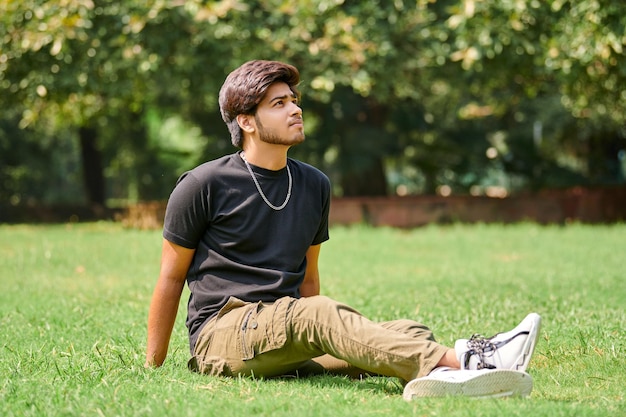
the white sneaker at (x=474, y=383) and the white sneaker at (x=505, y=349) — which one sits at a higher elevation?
the white sneaker at (x=505, y=349)

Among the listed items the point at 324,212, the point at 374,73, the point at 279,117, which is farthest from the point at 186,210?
the point at 374,73

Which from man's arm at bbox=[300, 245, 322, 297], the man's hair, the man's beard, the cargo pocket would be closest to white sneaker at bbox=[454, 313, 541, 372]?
the cargo pocket

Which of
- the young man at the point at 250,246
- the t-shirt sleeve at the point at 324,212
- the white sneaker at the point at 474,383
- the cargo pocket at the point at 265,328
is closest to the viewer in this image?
the white sneaker at the point at 474,383

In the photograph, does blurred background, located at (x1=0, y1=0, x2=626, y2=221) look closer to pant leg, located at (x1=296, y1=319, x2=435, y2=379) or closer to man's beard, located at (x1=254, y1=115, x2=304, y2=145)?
man's beard, located at (x1=254, y1=115, x2=304, y2=145)

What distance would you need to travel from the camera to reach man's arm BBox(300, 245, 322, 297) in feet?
16.0

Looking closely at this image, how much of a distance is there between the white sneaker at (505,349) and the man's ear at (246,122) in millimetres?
1452

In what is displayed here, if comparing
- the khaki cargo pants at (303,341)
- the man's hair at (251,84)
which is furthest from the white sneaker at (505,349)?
the man's hair at (251,84)

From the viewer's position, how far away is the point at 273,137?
15.0 feet

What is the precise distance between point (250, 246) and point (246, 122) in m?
0.60

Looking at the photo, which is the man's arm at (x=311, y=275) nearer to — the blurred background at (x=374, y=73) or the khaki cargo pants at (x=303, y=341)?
the khaki cargo pants at (x=303, y=341)

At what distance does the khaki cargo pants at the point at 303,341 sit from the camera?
4031mm

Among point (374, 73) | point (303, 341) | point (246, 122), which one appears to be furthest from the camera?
point (374, 73)

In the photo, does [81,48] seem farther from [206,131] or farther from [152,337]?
[152,337]

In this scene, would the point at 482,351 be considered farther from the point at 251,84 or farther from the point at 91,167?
the point at 91,167
